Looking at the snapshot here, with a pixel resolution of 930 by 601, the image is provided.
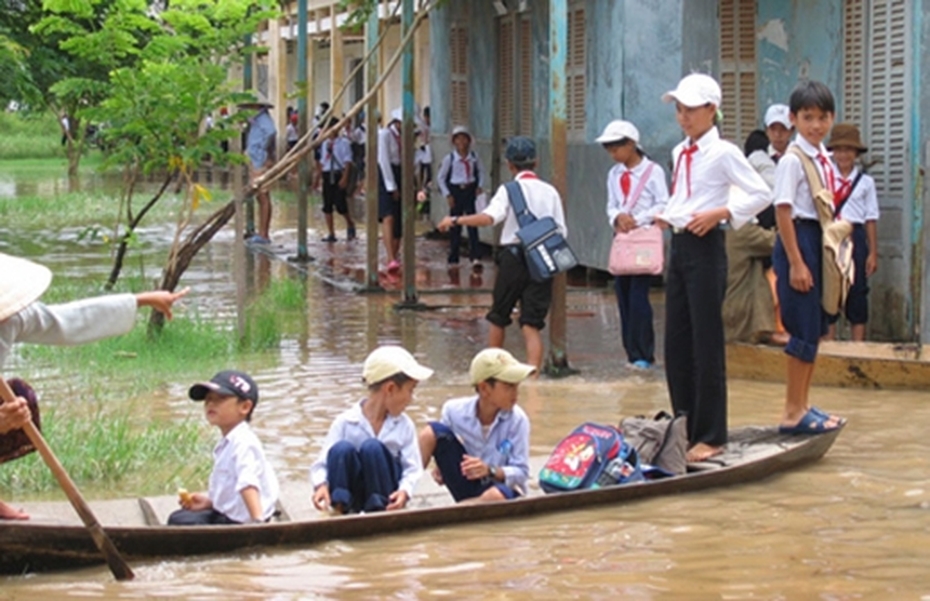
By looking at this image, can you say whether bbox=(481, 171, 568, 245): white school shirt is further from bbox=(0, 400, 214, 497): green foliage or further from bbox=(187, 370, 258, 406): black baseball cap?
bbox=(187, 370, 258, 406): black baseball cap

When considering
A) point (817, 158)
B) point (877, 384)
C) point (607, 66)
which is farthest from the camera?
point (607, 66)

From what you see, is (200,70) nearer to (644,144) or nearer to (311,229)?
(644,144)

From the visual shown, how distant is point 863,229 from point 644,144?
409 cm

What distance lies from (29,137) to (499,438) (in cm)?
5868

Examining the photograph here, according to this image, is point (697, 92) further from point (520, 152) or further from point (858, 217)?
point (858, 217)

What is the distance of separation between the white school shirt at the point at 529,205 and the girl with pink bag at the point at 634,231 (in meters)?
0.59

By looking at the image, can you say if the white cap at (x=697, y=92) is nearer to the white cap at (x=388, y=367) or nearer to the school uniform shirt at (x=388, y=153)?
the white cap at (x=388, y=367)

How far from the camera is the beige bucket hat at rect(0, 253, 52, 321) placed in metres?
6.40

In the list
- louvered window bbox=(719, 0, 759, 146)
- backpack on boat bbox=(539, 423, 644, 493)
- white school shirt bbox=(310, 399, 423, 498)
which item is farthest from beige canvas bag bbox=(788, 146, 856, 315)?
louvered window bbox=(719, 0, 759, 146)

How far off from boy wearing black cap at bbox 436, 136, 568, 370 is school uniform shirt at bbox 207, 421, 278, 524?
4.64 metres

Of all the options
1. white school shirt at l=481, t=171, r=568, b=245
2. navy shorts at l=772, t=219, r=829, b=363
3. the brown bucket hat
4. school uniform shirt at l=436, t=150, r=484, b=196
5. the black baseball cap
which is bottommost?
the black baseball cap

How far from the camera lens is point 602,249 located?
1727 cm

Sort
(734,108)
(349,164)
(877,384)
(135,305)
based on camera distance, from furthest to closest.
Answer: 1. (349,164)
2. (734,108)
3. (877,384)
4. (135,305)

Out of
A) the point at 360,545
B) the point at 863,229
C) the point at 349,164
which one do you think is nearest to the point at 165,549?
the point at 360,545
